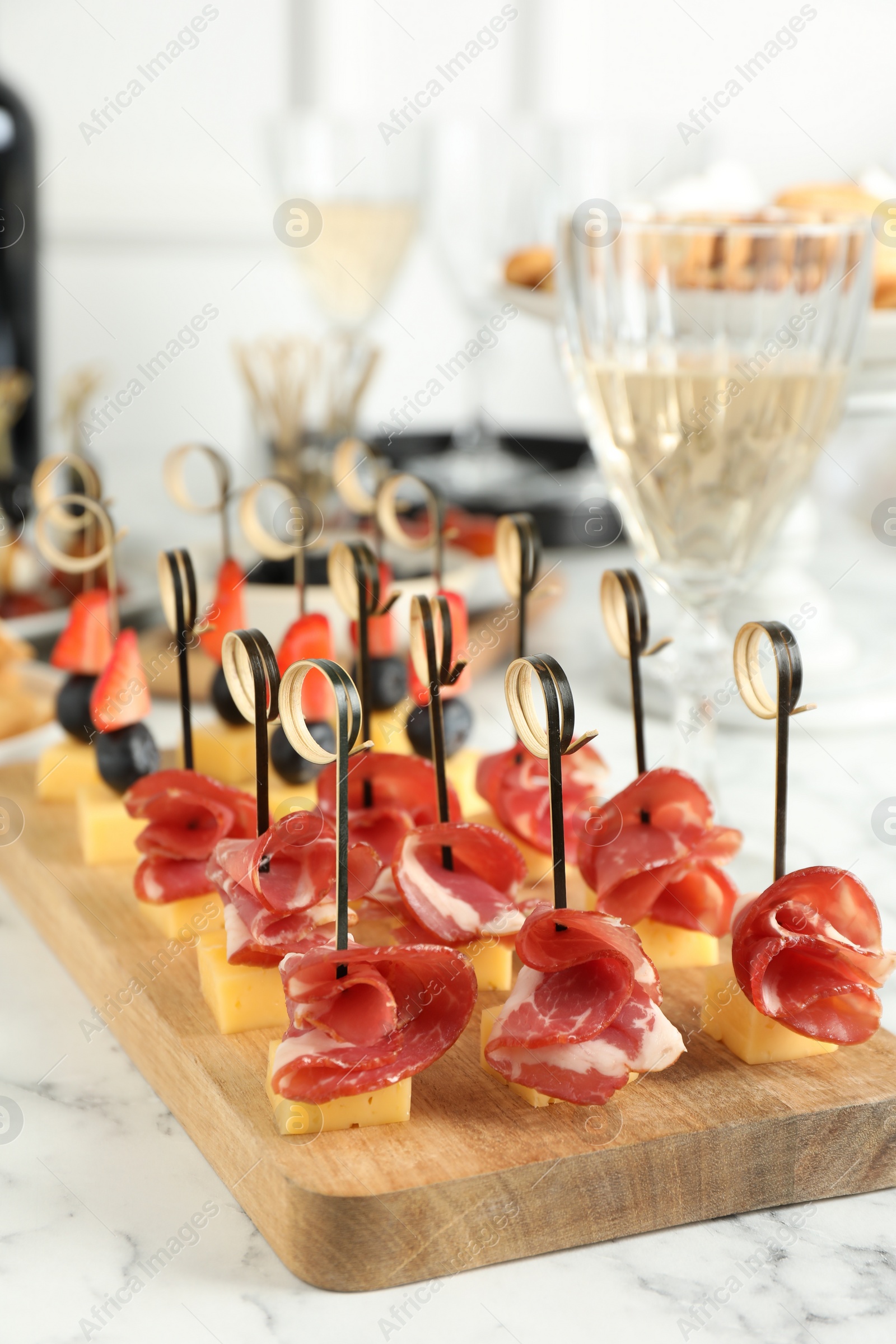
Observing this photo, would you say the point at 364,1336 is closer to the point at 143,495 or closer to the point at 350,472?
the point at 350,472

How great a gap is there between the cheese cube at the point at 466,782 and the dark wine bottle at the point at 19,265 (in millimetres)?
717

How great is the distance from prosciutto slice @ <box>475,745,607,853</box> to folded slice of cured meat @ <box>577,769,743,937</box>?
0.07 metres

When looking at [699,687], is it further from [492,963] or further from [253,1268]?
[253,1268]

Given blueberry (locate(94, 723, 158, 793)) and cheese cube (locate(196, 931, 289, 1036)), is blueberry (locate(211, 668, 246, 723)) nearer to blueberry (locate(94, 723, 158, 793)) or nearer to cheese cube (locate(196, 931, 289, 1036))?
blueberry (locate(94, 723, 158, 793))

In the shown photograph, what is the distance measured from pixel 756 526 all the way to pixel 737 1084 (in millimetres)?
327

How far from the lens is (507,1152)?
0.45 metres

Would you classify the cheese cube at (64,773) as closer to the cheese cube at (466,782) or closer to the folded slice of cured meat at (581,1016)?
the cheese cube at (466,782)

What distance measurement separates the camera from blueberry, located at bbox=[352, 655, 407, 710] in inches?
32.0

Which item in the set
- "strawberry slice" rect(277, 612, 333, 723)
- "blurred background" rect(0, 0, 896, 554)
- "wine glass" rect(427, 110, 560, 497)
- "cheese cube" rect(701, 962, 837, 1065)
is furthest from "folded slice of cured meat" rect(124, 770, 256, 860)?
"blurred background" rect(0, 0, 896, 554)

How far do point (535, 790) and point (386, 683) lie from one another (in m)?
0.17

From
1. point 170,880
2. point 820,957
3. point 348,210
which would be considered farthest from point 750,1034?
point 348,210

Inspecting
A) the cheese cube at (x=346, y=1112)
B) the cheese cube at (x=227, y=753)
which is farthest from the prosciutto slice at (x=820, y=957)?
the cheese cube at (x=227, y=753)

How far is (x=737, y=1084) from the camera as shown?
19.6 inches

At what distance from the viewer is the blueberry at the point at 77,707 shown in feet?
Answer: 2.53
